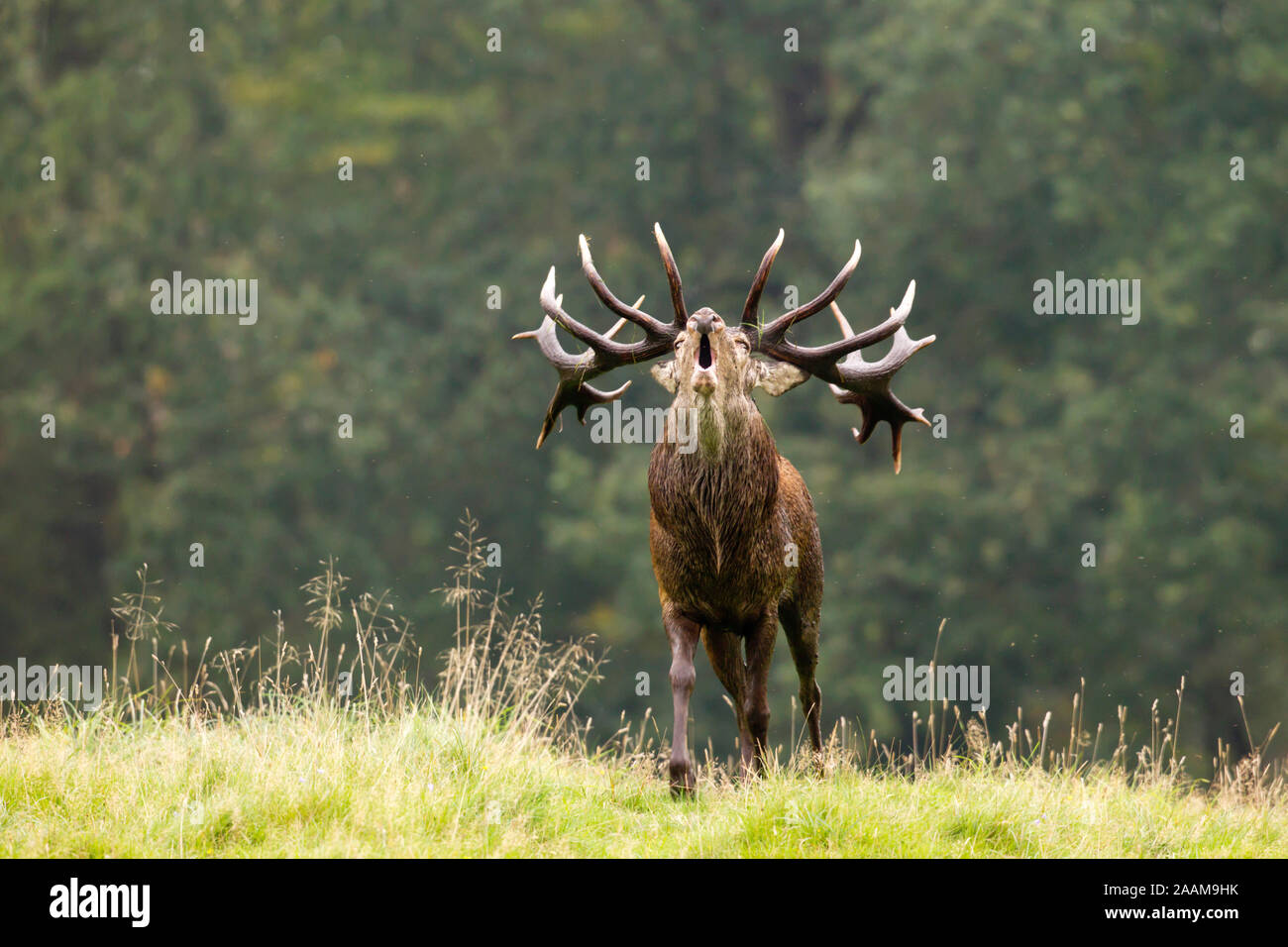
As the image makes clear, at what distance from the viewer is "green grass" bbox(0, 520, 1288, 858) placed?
5.99 metres

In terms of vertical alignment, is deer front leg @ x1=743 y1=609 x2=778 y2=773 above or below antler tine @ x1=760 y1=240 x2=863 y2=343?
below

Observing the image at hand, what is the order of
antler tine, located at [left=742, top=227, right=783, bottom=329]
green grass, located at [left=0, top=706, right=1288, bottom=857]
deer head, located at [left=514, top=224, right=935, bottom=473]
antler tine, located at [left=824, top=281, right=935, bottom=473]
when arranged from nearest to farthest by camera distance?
1. green grass, located at [left=0, top=706, right=1288, bottom=857]
2. deer head, located at [left=514, top=224, right=935, bottom=473]
3. antler tine, located at [left=742, top=227, right=783, bottom=329]
4. antler tine, located at [left=824, top=281, right=935, bottom=473]

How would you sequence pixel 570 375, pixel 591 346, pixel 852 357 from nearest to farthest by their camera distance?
pixel 591 346
pixel 570 375
pixel 852 357

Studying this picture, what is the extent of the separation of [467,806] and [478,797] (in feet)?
0.32

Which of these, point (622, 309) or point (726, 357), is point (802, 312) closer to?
point (726, 357)

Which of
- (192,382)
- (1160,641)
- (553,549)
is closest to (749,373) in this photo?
(1160,641)

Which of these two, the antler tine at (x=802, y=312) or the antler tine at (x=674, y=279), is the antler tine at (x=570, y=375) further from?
the antler tine at (x=802, y=312)

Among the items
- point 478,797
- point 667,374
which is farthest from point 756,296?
point 478,797

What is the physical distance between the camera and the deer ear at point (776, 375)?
7.57 meters

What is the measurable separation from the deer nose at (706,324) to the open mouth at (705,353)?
1.2 inches

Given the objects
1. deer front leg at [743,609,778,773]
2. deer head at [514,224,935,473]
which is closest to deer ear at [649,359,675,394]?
deer head at [514,224,935,473]

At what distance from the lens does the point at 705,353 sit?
7148 millimetres

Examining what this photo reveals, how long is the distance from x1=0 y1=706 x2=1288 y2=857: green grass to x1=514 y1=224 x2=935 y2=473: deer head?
1703 mm

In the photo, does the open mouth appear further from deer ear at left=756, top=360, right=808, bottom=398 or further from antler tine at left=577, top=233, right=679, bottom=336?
deer ear at left=756, top=360, right=808, bottom=398
